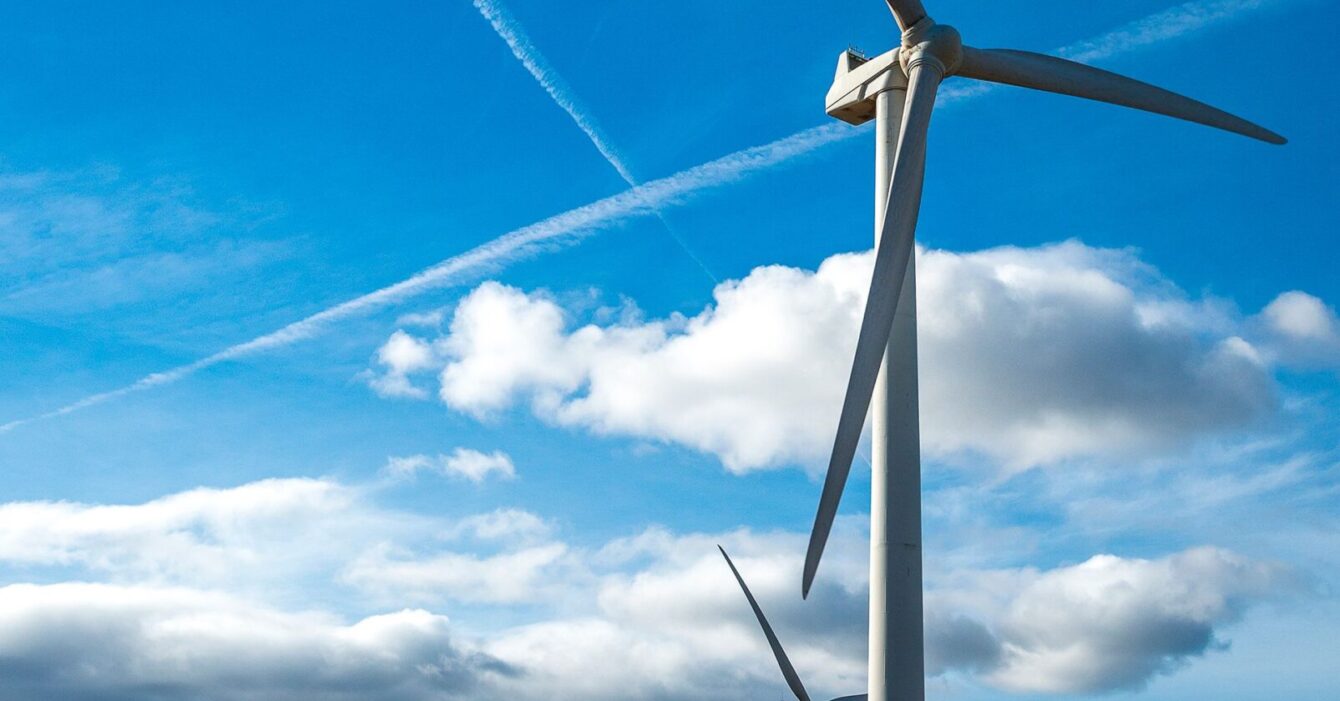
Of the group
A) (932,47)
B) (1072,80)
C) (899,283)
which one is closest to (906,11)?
(932,47)

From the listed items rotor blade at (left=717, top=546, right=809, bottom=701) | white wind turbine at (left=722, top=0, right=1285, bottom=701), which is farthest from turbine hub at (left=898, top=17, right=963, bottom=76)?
rotor blade at (left=717, top=546, right=809, bottom=701)

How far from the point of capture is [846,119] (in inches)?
1519

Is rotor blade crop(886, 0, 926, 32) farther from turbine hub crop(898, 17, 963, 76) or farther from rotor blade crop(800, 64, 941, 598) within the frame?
rotor blade crop(800, 64, 941, 598)

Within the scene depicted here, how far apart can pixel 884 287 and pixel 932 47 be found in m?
8.51

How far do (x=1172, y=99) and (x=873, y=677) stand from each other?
20.0m

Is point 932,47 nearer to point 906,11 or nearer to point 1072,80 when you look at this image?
point 906,11

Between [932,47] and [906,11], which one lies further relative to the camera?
[906,11]

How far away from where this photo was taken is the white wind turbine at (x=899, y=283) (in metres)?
29.3

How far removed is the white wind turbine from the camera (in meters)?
29.3

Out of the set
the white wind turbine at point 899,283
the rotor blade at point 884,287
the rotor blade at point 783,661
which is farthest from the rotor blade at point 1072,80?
the rotor blade at point 783,661

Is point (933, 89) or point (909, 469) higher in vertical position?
point (933, 89)

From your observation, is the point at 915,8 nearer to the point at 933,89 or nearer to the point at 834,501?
the point at 933,89

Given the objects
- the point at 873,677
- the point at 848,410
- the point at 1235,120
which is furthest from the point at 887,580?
the point at 1235,120

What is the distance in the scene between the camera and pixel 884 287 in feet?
99.5
